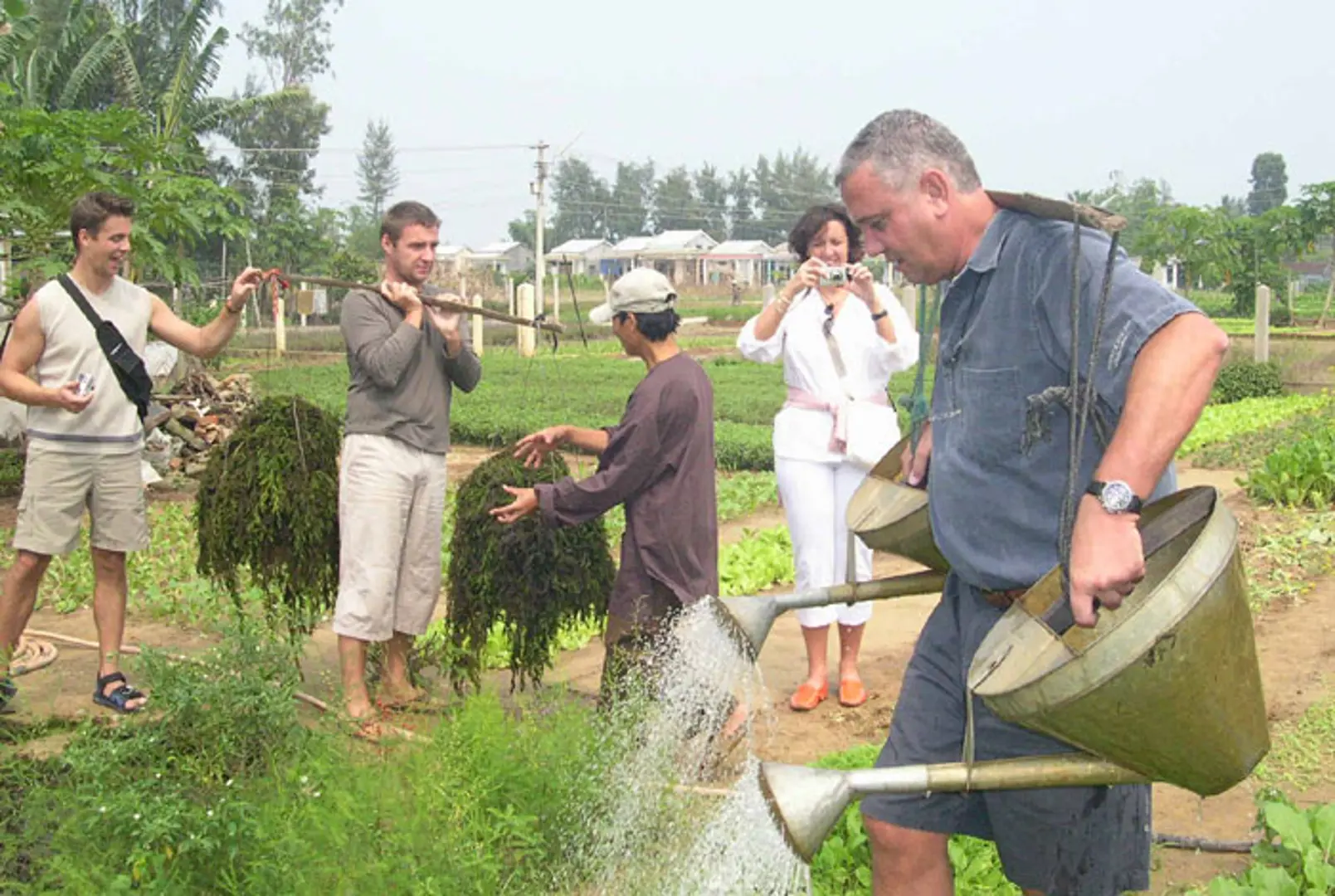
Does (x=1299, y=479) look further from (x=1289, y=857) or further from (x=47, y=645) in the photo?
(x=47, y=645)

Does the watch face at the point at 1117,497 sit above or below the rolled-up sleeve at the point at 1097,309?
below

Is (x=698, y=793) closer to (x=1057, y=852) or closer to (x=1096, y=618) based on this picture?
(x=1057, y=852)

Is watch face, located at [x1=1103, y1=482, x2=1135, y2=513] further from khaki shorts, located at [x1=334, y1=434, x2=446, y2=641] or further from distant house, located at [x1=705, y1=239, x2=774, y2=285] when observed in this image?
distant house, located at [x1=705, y1=239, x2=774, y2=285]

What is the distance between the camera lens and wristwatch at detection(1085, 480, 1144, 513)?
2270mm

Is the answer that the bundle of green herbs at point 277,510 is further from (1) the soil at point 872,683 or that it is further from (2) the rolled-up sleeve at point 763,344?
(2) the rolled-up sleeve at point 763,344

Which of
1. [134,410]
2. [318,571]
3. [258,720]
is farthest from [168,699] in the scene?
[134,410]

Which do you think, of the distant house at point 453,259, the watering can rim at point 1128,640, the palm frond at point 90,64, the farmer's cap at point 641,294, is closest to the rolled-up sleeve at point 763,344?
the farmer's cap at point 641,294

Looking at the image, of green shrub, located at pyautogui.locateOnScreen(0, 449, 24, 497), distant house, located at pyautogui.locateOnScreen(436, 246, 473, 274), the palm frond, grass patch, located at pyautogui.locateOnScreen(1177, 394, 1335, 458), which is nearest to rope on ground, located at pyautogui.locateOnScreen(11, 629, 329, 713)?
green shrub, located at pyautogui.locateOnScreen(0, 449, 24, 497)

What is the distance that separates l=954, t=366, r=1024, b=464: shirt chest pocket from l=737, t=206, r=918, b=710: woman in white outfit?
107 inches

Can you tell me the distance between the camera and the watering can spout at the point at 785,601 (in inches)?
121

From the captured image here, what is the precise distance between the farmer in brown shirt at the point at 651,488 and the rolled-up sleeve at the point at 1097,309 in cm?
196

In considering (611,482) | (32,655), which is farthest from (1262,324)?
(32,655)

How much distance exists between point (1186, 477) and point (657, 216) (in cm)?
9275

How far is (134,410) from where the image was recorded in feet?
17.7
